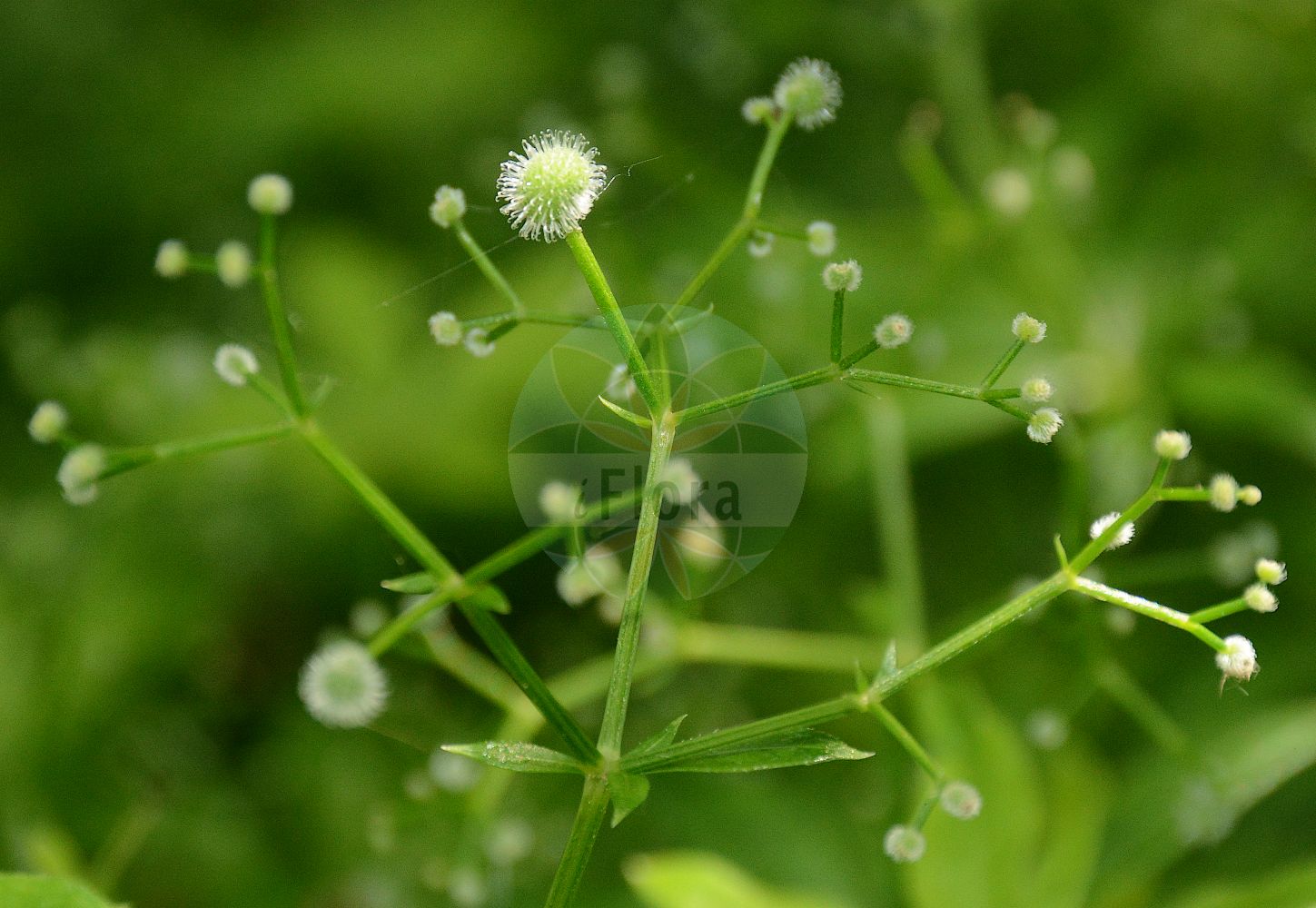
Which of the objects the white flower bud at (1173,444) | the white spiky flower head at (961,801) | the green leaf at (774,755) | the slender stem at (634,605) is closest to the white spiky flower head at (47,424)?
the slender stem at (634,605)

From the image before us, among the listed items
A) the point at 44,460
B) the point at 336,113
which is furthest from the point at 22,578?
the point at 336,113

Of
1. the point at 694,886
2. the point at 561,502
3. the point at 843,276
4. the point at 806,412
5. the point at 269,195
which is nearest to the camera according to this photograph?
the point at 843,276

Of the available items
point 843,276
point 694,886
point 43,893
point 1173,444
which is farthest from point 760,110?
point 43,893

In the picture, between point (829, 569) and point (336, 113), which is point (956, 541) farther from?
point (336, 113)

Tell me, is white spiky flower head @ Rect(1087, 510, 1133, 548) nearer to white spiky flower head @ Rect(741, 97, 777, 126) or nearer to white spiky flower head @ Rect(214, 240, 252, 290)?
white spiky flower head @ Rect(741, 97, 777, 126)

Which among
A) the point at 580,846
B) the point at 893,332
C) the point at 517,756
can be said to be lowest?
the point at 580,846

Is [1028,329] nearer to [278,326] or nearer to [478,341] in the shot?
[478,341]
